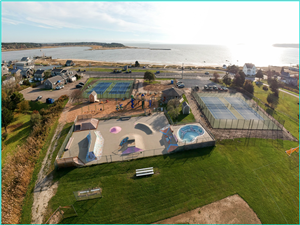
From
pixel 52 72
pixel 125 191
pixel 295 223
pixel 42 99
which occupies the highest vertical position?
pixel 52 72

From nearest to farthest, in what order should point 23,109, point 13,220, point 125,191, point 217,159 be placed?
point 13,220
point 125,191
point 217,159
point 23,109

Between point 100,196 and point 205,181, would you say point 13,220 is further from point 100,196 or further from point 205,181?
point 205,181

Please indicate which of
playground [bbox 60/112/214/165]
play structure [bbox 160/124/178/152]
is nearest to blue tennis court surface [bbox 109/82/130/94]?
playground [bbox 60/112/214/165]

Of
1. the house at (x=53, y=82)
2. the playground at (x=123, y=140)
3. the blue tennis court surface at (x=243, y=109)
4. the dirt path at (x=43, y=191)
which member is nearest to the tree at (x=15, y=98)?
the house at (x=53, y=82)

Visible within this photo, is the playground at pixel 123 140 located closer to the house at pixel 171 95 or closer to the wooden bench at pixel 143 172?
the wooden bench at pixel 143 172

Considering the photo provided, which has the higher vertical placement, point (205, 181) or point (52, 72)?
point (52, 72)

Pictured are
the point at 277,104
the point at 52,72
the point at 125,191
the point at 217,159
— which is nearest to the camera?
the point at 125,191

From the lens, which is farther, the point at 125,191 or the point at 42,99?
the point at 42,99

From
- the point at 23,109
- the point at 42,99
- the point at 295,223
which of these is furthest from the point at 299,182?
the point at 42,99
